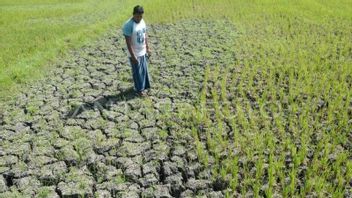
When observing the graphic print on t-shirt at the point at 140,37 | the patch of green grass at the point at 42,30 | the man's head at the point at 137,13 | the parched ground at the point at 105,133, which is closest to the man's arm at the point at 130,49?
the graphic print on t-shirt at the point at 140,37

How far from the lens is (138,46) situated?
6.30 meters

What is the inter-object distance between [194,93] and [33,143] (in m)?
2.81

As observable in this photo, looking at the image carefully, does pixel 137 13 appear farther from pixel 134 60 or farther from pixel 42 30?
pixel 42 30

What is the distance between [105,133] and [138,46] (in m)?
1.60

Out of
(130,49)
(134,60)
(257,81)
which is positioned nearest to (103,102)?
(134,60)

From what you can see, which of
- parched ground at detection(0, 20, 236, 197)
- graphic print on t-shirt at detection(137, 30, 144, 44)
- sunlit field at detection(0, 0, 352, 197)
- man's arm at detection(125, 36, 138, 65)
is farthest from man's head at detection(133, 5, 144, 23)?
sunlit field at detection(0, 0, 352, 197)

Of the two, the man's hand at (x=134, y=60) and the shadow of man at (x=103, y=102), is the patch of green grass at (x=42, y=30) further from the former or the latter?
the man's hand at (x=134, y=60)

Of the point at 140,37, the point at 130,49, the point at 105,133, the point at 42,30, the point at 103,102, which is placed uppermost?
the point at 140,37

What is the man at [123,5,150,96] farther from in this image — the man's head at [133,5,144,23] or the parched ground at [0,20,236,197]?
the parched ground at [0,20,236,197]

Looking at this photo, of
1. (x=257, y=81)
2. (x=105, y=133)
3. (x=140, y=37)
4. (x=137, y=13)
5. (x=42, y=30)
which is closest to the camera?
(x=105, y=133)

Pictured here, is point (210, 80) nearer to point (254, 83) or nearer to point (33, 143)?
point (254, 83)

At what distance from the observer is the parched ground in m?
4.41

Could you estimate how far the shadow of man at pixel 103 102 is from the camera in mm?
6242

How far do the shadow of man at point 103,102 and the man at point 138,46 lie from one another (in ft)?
0.74
